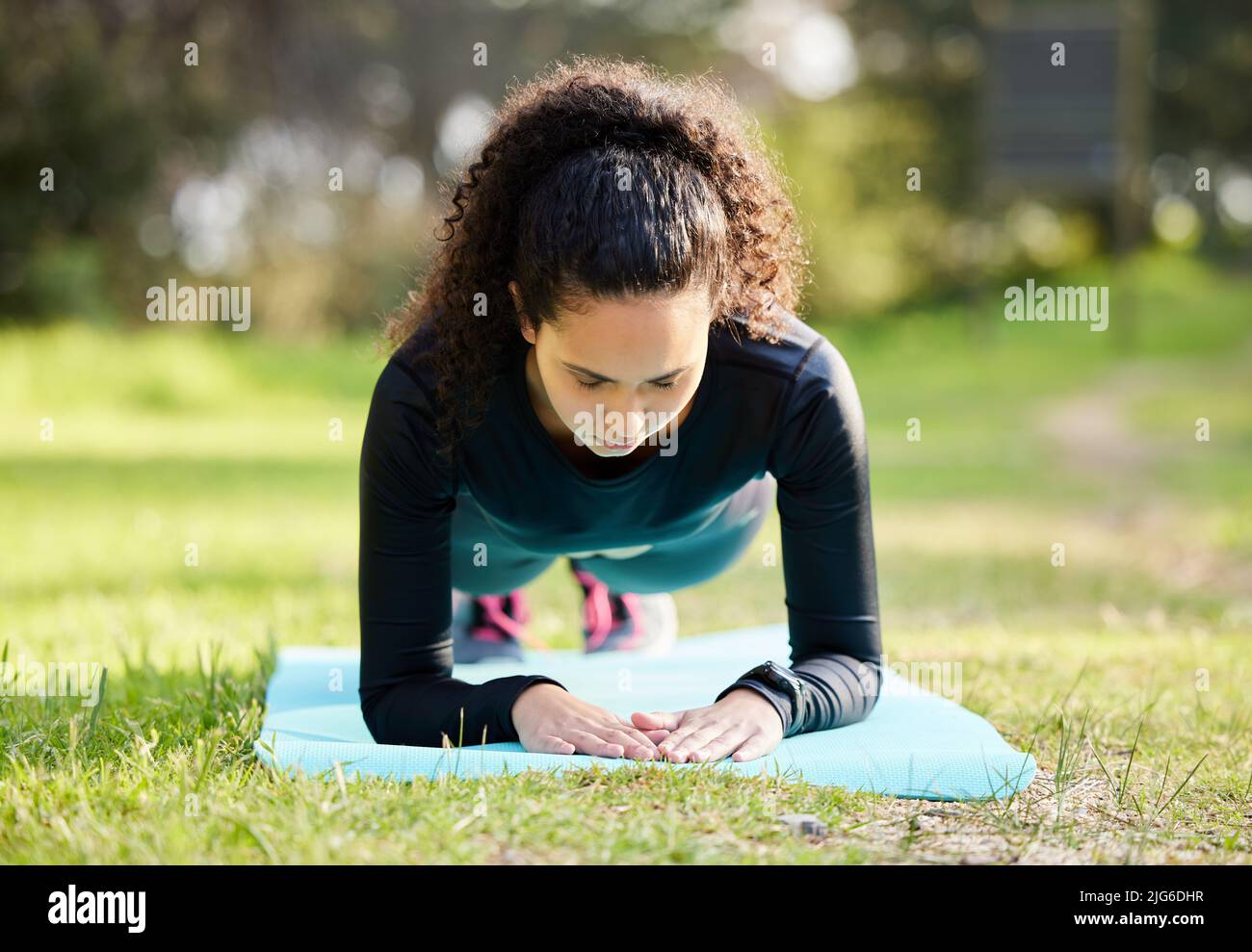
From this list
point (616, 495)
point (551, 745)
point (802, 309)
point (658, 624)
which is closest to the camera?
point (551, 745)

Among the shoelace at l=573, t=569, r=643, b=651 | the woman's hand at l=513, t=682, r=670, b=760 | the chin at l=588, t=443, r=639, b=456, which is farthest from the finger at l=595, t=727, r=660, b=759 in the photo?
the shoelace at l=573, t=569, r=643, b=651

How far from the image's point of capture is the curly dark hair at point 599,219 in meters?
2.14

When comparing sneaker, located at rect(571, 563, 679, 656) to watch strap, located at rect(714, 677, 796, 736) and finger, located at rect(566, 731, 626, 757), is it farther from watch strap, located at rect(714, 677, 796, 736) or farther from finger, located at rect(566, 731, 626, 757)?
finger, located at rect(566, 731, 626, 757)

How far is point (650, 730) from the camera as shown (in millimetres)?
2402

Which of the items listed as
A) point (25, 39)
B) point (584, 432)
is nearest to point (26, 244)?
point (25, 39)

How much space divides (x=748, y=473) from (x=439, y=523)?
2.19 feet

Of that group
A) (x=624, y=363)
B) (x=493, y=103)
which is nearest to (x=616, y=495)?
(x=624, y=363)

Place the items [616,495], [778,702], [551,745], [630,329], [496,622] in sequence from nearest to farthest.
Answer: [630,329], [551,745], [778,702], [616,495], [496,622]

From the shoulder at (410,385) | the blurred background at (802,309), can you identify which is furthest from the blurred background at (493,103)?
the shoulder at (410,385)

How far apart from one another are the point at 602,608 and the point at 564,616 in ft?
3.31

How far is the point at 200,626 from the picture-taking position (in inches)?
163

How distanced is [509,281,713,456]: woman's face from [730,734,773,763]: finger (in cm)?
58

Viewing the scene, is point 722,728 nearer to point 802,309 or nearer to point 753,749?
point 753,749
